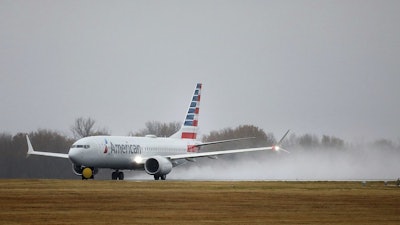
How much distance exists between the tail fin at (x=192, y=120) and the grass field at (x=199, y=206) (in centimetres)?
3968

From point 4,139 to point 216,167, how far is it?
24.0 meters

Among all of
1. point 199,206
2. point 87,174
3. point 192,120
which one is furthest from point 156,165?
Answer: point 199,206

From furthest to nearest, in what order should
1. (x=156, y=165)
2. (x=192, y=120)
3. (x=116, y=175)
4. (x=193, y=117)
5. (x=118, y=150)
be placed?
1. (x=193, y=117)
2. (x=192, y=120)
3. (x=116, y=175)
4. (x=156, y=165)
5. (x=118, y=150)

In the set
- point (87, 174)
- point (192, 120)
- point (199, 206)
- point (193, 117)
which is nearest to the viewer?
point (199, 206)

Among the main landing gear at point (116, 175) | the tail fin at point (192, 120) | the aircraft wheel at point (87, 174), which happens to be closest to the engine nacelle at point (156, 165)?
the main landing gear at point (116, 175)

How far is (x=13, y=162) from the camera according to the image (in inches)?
4119

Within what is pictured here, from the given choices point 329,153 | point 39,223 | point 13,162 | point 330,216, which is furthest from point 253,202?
point 13,162

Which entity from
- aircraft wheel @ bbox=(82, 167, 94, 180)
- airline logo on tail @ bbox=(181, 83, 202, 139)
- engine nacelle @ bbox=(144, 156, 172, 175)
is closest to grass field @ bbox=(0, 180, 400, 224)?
aircraft wheel @ bbox=(82, 167, 94, 180)

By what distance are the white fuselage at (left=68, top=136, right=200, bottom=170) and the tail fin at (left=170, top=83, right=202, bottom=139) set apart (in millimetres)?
5085

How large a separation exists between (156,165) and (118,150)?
4.25 metres

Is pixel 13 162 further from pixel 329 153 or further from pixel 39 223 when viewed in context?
pixel 39 223

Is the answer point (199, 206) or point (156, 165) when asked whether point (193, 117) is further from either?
point (199, 206)

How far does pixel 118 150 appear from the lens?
8438cm

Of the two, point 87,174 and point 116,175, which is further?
point 116,175
